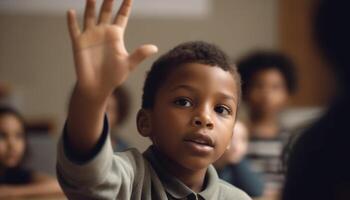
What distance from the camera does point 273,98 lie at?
239 cm

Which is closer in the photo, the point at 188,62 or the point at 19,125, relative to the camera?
the point at 188,62

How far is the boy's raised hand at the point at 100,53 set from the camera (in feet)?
1.80

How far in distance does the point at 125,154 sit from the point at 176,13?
9.60ft

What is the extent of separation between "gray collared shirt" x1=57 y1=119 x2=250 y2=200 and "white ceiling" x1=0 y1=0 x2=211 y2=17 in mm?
2436

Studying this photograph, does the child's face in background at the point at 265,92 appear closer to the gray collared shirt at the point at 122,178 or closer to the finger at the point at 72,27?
the gray collared shirt at the point at 122,178

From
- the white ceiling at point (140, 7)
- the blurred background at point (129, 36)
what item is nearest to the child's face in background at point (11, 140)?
the blurred background at point (129, 36)

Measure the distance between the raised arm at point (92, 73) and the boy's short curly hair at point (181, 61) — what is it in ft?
0.43

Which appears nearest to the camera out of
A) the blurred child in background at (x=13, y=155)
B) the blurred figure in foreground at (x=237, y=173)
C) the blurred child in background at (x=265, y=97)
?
the blurred figure in foreground at (x=237, y=173)

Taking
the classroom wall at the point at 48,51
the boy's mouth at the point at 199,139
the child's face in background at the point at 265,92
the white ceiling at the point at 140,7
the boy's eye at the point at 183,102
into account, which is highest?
the boy's eye at the point at 183,102

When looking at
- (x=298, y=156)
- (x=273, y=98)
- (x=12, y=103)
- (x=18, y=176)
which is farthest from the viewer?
(x=12, y=103)

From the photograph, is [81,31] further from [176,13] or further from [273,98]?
[176,13]

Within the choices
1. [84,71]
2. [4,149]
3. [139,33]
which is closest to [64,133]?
[84,71]

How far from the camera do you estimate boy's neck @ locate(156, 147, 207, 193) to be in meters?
0.69

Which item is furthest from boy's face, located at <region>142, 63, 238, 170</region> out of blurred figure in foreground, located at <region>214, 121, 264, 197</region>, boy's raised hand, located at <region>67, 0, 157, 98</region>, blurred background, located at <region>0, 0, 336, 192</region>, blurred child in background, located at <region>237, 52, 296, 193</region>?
blurred background, located at <region>0, 0, 336, 192</region>
